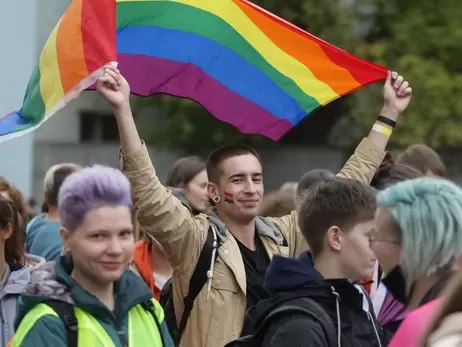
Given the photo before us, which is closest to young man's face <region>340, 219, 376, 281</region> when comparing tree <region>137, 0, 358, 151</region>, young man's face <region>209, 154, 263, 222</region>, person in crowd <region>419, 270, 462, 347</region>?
young man's face <region>209, 154, 263, 222</region>

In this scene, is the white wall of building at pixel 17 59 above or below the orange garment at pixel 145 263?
above

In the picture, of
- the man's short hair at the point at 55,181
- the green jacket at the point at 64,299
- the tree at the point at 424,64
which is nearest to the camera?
the green jacket at the point at 64,299

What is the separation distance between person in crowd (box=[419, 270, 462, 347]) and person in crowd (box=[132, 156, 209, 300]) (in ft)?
13.2

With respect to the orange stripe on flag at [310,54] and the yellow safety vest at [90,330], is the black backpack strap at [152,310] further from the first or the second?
the orange stripe on flag at [310,54]

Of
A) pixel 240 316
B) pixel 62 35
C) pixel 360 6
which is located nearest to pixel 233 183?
pixel 240 316

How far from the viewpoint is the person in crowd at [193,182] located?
25.6 ft

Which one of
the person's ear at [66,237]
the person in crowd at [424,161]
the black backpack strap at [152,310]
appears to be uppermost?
the person in crowd at [424,161]

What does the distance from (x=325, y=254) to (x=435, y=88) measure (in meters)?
18.6

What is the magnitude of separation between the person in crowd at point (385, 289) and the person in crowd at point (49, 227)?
76.6 inches

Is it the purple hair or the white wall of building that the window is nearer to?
the white wall of building

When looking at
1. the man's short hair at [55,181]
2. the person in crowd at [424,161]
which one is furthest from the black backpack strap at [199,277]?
the man's short hair at [55,181]

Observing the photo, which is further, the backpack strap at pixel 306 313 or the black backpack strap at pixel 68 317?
the backpack strap at pixel 306 313

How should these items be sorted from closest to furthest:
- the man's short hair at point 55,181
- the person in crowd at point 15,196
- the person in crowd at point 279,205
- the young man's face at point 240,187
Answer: the young man's face at point 240,187 → the person in crowd at point 15,196 → the man's short hair at point 55,181 → the person in crowd at point 279,205

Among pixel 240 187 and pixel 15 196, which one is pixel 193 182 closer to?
pixel 15 196
